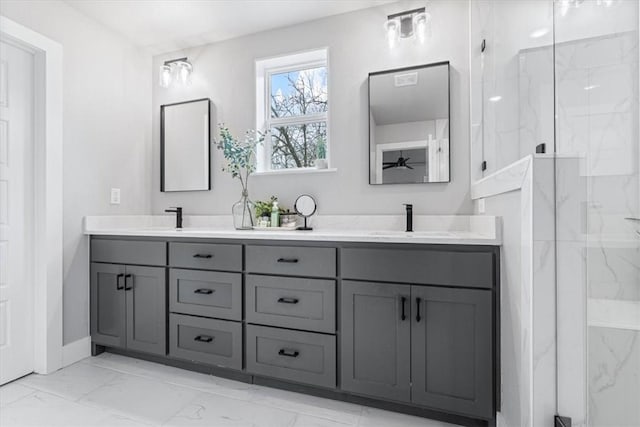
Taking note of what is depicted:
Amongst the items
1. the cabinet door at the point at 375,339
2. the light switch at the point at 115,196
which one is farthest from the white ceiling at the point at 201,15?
the cabinet door at the point at 375,339

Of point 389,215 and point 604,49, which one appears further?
point 389,215

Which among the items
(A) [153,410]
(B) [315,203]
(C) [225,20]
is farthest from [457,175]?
(A) [153,410]

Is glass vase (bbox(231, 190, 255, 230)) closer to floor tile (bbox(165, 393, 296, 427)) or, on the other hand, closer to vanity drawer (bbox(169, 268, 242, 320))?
vanity drawer (bbox(169, 268, 242, 320))

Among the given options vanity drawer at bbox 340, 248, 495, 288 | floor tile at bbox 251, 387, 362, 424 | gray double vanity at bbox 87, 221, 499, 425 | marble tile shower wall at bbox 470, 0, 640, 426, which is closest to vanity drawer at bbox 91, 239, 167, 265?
gray double vanity at bbox 87, 221, 499, 425

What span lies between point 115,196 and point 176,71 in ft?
3.81

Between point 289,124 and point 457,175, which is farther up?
point 289,124

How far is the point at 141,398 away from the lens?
183 cm

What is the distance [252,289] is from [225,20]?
1.99 m

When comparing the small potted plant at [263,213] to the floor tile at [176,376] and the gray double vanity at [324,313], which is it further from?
the floor tile at [176,376]

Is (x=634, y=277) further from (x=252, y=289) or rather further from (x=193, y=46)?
(x=193, y=46)

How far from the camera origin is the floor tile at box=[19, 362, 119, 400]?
1.90 m

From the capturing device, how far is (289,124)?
2666 millimetres

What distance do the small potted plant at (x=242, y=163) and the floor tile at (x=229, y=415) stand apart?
1147mm

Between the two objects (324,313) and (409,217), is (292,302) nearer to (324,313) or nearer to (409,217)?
(324,313)
